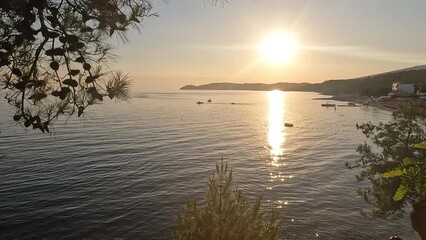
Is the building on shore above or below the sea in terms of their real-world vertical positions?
above

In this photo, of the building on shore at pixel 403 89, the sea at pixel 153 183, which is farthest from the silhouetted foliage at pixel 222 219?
the building on shore at pixel 403 89

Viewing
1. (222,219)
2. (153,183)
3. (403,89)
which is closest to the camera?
(222,219)

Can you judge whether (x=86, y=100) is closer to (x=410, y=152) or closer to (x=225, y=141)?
(x=410, y=152)

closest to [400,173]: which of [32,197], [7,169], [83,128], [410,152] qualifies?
[410,152]

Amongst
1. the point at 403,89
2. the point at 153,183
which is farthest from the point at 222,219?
the point at 403,89

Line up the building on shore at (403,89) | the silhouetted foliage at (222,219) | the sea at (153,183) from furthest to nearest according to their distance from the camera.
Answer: the building on shore at (403,89) < the sea at (153,183) < the silhouetted foliage at (222,219)

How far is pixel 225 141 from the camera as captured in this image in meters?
66.3

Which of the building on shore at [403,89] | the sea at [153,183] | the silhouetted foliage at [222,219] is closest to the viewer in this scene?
the silhouetted foliage at [222,219]

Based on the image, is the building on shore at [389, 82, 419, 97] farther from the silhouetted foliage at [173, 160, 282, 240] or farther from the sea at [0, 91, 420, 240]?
the silhouetted foliage at [173, 160, 282, 240]

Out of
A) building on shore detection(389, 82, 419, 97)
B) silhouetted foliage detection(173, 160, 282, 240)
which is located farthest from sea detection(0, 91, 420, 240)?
building on shore detection(389, 82, 419, 97)

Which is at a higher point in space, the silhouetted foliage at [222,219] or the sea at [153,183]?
the silhouetted foliage at [222,219]

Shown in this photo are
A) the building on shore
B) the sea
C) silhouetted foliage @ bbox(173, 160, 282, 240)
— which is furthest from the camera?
the building on shore

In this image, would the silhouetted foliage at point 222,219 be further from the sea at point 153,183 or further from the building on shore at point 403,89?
the building on shore at point 403,89

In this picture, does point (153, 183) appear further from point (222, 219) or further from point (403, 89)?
point (403, 89)
